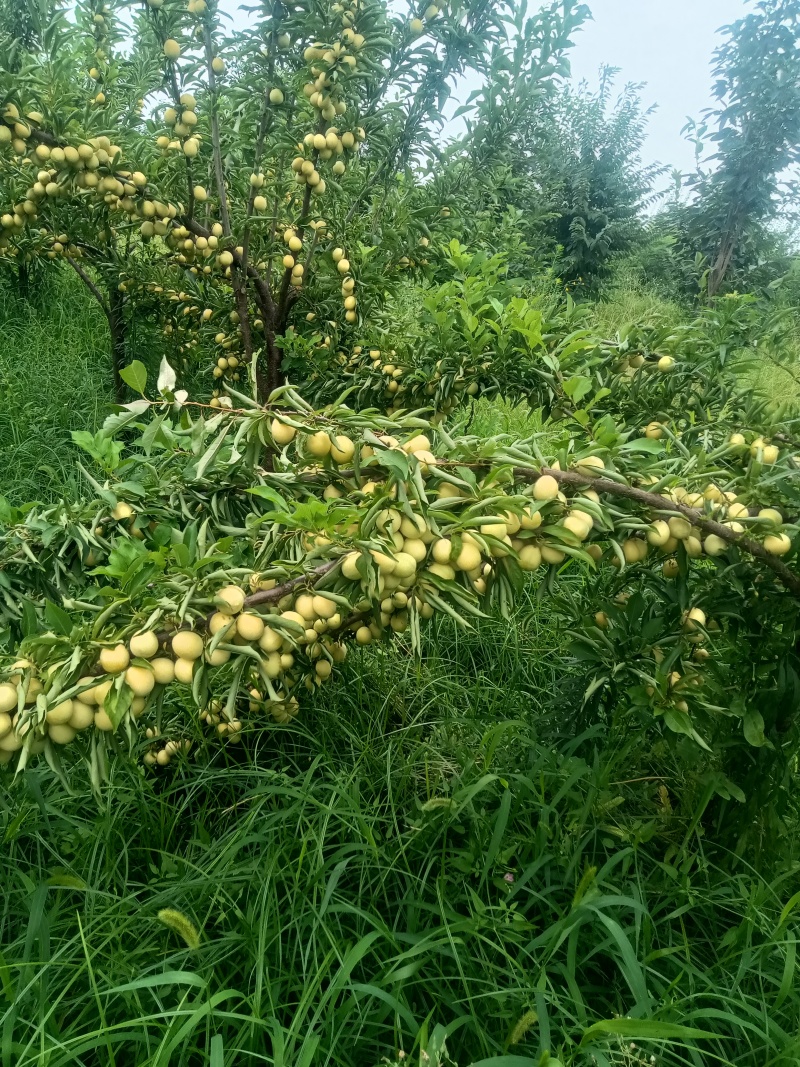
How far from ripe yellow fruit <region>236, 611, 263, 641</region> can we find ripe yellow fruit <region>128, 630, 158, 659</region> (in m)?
0.10

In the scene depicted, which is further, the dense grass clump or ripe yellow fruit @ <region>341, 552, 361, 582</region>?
the dense grass clump

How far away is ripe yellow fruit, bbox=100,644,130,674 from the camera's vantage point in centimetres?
82

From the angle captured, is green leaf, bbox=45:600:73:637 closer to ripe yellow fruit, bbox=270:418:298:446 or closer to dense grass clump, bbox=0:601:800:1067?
ripe yellow fruit, bbox=270:418:298:446

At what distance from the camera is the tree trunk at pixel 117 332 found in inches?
137

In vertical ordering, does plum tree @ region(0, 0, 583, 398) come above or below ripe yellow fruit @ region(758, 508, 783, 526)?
above

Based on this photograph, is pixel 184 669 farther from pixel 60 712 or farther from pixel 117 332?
pixel 117 332

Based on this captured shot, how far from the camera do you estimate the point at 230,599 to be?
2.78ft

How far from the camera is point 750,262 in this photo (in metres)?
10.4

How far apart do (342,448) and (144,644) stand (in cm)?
38

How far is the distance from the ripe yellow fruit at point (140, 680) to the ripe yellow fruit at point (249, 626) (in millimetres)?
118

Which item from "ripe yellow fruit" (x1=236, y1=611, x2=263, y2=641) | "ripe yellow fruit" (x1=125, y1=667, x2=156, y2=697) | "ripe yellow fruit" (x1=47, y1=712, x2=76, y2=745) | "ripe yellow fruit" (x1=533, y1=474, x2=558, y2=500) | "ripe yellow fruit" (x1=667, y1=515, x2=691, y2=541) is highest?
"ripe yellow fruit" (x1=533, y1=474, x2=558, y2=500)

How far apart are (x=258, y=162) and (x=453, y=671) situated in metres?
1.70

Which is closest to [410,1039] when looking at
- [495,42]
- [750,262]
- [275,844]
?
[275,844]

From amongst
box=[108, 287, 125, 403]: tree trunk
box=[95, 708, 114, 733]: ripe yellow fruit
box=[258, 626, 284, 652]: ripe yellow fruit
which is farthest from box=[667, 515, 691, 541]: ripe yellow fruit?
box=[108, 287, 125, 403]: tree trunk
